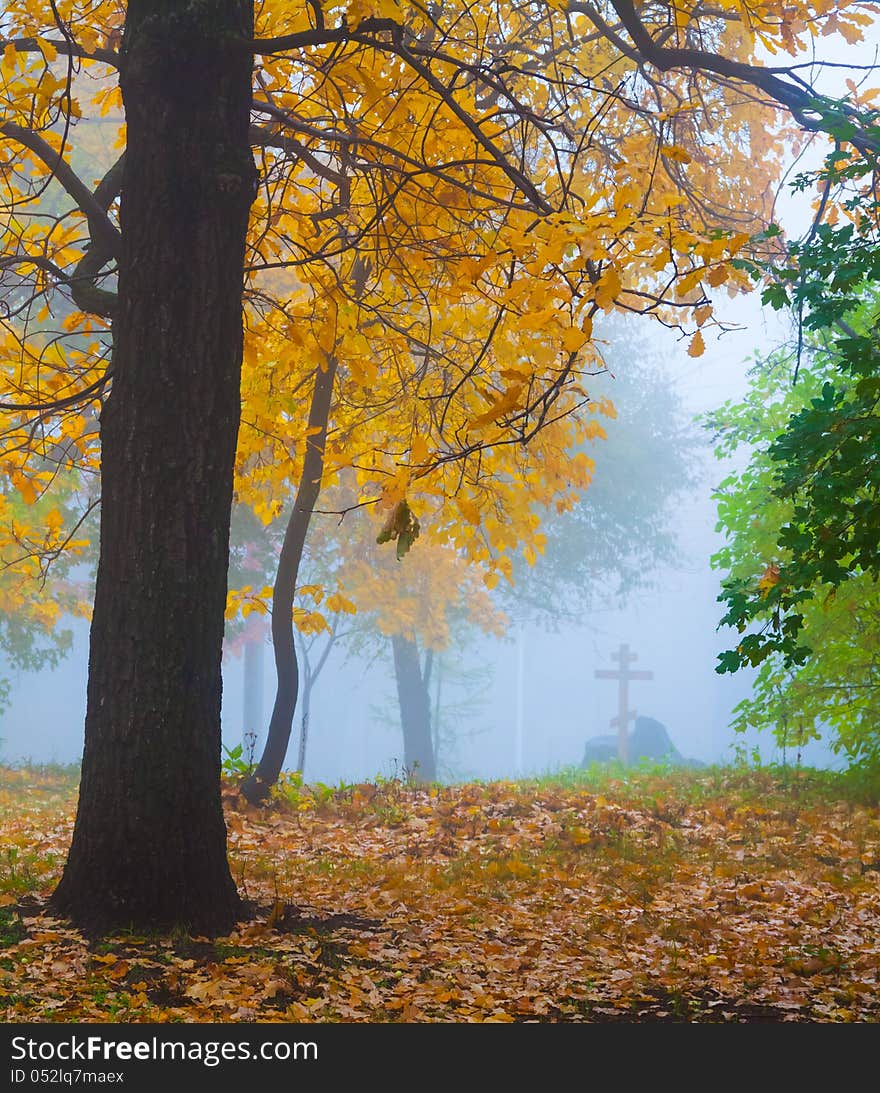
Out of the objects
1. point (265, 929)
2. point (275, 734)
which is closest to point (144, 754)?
point (265, 929)

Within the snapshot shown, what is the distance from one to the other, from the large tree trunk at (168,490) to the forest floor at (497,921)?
318 mm

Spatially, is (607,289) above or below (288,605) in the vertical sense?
above

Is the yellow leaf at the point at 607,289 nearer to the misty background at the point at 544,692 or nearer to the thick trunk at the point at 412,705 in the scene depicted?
the thick trunk at the point at 412,705

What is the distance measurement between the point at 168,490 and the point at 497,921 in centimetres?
260

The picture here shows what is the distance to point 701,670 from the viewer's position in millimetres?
60594

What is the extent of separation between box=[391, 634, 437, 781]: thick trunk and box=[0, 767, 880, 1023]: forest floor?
1159 cm

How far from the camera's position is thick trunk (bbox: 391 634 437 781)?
2052 cm

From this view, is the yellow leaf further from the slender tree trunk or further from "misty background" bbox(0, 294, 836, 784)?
"misty background" bbox(0, 294, 836, 784)

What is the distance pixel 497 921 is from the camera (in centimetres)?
507

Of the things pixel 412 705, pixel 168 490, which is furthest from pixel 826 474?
pixel 412 705

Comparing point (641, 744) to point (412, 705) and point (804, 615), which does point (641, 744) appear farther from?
point (804, 615)

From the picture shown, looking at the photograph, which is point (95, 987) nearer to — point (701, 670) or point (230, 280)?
point (230, 280)

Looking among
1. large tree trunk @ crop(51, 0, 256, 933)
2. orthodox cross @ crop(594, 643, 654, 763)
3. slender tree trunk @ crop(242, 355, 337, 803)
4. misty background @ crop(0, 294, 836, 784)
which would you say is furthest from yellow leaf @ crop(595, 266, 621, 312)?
misty background @ crop(0, 294, 836, 784)

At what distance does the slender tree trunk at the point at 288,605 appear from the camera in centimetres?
853
